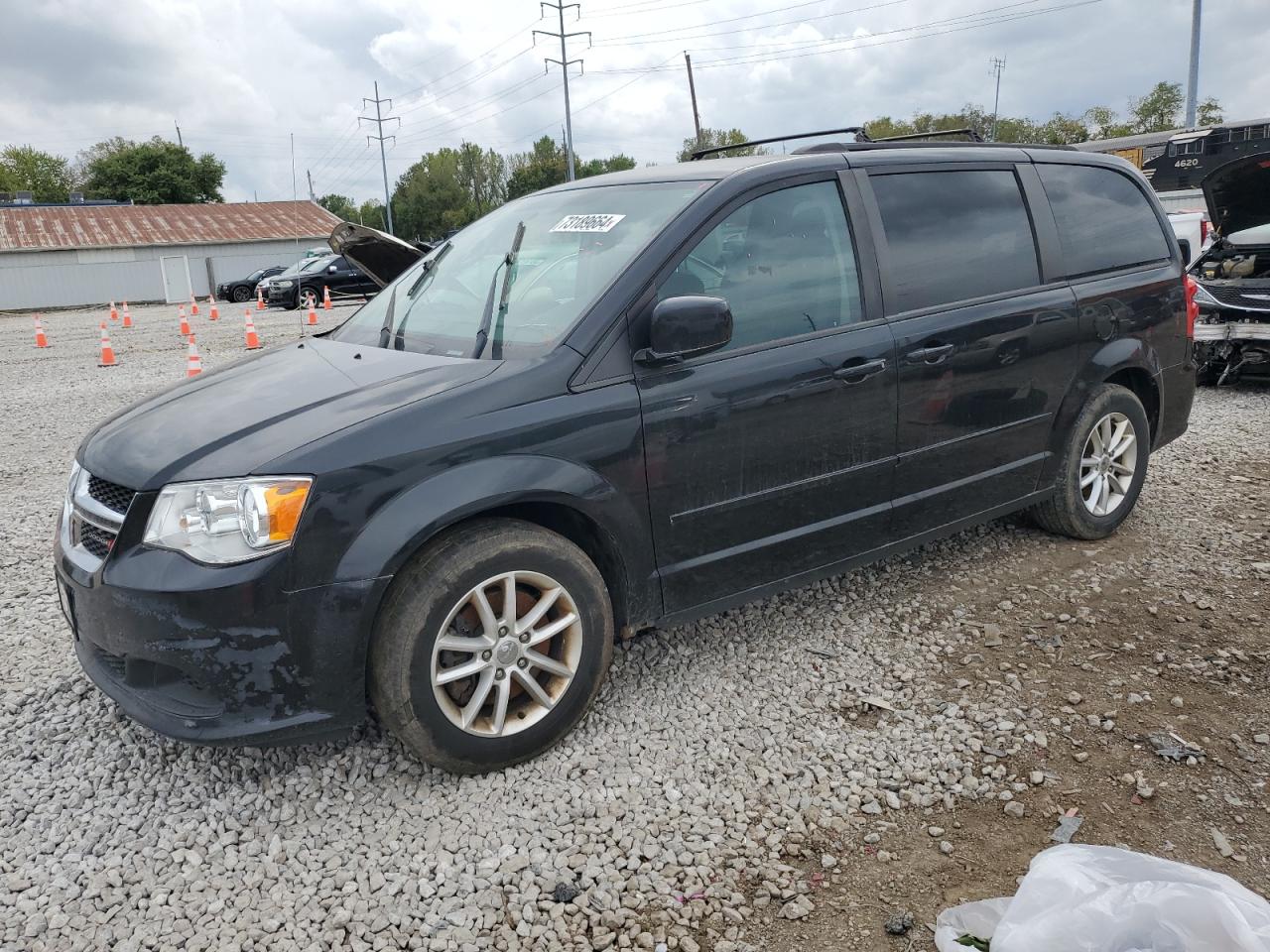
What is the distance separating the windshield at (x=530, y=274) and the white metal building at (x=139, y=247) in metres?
39.6

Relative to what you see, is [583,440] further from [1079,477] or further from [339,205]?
[339,205]

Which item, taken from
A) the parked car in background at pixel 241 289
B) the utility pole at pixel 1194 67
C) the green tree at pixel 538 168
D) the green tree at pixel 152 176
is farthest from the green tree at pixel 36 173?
the utility pole at pixel 1194 67

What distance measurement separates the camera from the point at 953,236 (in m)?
4.03

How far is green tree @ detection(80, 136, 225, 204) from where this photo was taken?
230 feet

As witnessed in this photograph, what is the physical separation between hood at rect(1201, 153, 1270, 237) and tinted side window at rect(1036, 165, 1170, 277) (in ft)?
12.4

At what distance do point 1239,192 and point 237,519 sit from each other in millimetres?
9077

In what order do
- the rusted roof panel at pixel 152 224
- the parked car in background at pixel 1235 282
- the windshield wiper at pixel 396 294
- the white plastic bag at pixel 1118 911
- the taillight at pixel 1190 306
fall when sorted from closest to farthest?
the white plastic bag at pixel 1118 911 < the windshield wiper at pixel 396 294 < the taillight at pixel 1190 306 < the parked car in background at pixel 1235 282 < the rusted roof panel at pixel 152 224

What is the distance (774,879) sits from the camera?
2562 mm

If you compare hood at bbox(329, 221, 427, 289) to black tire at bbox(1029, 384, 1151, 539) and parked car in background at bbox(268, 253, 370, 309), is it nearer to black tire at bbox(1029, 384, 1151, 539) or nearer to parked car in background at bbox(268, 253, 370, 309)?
black tire at bbox(1029, 384, 1151, 539)

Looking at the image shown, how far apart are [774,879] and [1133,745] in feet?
4.63

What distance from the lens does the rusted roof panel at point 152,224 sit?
4266 centimetres

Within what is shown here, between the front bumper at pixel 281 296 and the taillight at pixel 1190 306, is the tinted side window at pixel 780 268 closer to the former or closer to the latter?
the taillight at pixel 1190 306

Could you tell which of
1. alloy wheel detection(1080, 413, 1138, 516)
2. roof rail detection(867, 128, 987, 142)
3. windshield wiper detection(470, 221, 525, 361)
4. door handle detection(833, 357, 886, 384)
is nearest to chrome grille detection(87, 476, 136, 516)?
windshield wiper detection(470, 221, 525, 361)

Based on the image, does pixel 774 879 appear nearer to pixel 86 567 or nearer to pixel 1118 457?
pixel 86 567
